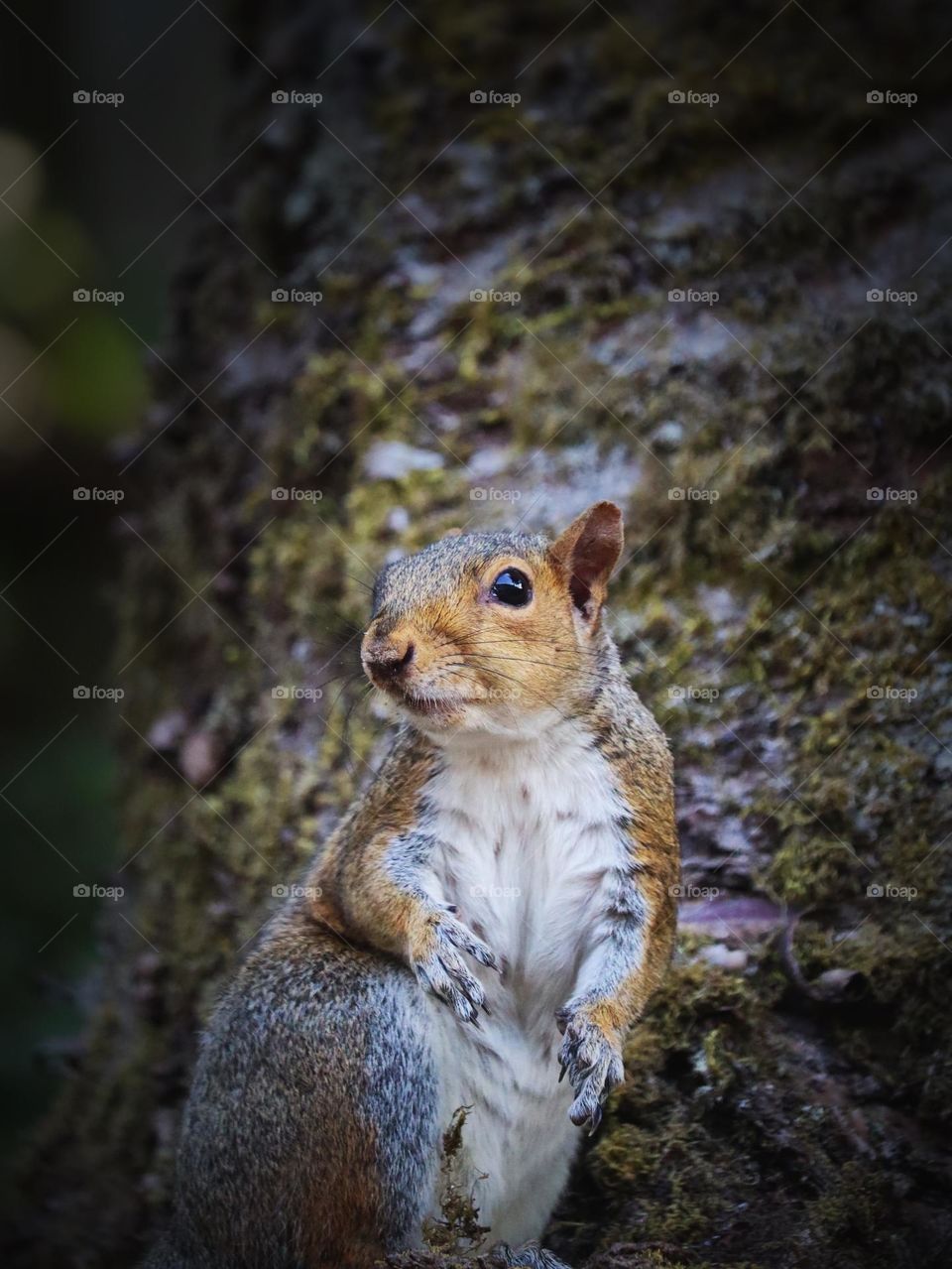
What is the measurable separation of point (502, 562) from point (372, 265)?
105 inches

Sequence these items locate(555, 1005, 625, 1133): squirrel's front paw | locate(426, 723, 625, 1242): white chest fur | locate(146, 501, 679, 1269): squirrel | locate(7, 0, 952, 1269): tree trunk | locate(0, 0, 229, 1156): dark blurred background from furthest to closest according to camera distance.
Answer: locate(0, 0, 229, 1156): dark blurred background → locate(7, 0, 952, 1269): tree trunk → locate(426, 723, 625, 1242): white chest fur → locate(146, 501, 679, 1269): squirrel → locate(555, 1005, 625, 1133): squirrel's front paw

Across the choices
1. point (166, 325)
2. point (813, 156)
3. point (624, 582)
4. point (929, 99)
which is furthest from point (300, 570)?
point (929, 99)

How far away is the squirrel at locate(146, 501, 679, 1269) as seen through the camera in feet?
8.29

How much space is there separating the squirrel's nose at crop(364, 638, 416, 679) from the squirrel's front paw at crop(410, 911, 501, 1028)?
527 millimetres

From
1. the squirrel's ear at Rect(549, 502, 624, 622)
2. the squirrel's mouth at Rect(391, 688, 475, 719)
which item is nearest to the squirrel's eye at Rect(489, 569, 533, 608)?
the squirrel's ear at Rect(549, 502, 624, 622)

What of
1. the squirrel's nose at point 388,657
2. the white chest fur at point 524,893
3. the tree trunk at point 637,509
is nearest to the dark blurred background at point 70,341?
the tree trunk at point 637,509

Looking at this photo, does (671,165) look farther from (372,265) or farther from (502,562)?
(502,562)

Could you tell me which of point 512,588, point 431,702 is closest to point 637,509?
point 512,588

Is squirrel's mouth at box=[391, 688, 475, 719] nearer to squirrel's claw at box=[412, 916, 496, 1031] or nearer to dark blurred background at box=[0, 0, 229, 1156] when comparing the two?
squirrel's claw at box=[412, 916, 496, 1031]

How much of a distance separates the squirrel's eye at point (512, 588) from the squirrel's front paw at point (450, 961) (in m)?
0.65

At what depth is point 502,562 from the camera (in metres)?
2.54

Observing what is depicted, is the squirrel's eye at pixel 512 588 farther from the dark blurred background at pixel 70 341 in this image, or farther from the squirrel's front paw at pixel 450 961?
the dark blurred background at pixel 70 341

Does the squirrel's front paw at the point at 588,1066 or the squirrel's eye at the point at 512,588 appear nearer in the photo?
the squirrel's front paw at the point at 588,1066

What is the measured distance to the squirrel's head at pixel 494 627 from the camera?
240cm
